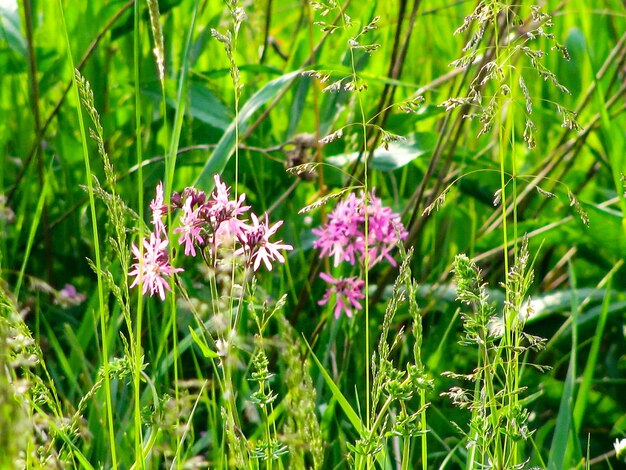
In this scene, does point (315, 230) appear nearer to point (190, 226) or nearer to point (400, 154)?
point (400, 154)

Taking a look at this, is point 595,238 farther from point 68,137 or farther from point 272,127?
point 68,137

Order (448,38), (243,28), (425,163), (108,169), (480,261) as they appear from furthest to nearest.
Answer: (448,38)
(243,28)
(425,163)
(480,261)
(108,169)

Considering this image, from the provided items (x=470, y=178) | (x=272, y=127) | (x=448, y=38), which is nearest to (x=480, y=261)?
(x=470, y=178)

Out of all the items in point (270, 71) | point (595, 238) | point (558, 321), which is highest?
point (270, 71)

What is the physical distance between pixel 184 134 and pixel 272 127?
0.75ft

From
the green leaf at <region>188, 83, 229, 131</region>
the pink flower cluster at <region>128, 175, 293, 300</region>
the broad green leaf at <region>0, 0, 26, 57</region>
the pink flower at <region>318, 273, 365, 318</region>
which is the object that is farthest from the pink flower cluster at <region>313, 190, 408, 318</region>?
the broad green leaf at <region>0, 0, 26, 57</region>

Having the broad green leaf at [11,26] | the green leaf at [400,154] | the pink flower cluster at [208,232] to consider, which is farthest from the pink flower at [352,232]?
the broad green leaf at [11,26]

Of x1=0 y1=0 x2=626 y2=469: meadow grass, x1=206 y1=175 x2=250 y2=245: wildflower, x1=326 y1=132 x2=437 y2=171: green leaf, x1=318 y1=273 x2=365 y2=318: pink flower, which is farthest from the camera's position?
x1=326 y1=132 x2=437 y2=171: green leaf

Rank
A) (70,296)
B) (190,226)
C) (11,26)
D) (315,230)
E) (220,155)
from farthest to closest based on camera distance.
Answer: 1. (11,26)
2. (70,296)
3. (315,230)
4. (220,155)
5. (190,226)

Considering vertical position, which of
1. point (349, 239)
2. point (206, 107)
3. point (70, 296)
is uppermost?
point (206, 107)

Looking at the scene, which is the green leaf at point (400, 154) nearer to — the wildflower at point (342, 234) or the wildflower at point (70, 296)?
the wildflower at point (342, 234)

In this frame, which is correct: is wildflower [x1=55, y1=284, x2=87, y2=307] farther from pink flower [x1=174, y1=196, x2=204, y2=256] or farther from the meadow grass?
pink flower [x1=174, y1=196, x2=204, y2=256]

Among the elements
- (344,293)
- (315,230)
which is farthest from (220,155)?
(344,293)

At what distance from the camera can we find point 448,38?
2602 millimetres
